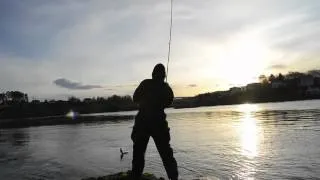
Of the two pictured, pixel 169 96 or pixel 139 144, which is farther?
pixel 169 96

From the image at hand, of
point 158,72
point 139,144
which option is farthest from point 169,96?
point 139,144

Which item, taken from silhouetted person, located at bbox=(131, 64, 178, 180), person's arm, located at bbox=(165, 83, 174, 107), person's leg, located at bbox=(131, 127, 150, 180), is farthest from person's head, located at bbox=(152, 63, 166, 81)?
person's leg, located at bbox=(131, 127, 150, 180)

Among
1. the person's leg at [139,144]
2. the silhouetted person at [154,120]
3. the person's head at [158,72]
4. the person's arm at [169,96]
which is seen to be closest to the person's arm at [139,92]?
Answer: the silhouetted person at [154,120]

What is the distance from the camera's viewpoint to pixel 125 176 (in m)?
12.9

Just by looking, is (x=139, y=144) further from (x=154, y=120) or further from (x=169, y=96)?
(x=169, y=96)

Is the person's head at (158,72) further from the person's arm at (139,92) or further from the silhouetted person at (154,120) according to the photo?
the person's arm at (139,92)

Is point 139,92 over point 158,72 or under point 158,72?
under

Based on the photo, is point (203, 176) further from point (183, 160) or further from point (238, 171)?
point (183, 160)

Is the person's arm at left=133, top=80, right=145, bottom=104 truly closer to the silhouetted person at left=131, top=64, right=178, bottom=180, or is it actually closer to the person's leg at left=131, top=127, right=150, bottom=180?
the silhouetted person at left=131, top=64, right=178, bottom=180

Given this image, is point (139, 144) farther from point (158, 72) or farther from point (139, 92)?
point (158, 72)

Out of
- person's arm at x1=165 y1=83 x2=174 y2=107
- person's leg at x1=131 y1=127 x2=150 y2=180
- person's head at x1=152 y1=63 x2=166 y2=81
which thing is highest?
person's head at x1=152 y1=63 x2=166 y2=81

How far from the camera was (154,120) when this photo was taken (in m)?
11.0

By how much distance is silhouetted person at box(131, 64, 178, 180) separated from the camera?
11.0 m

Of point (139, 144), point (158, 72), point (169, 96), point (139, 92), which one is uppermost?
point (158, 72)
